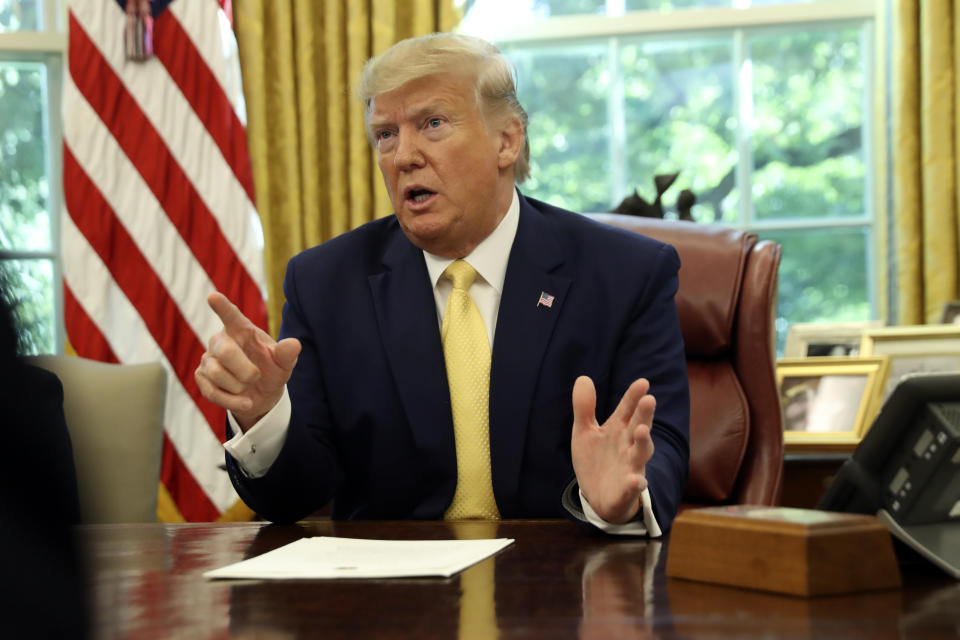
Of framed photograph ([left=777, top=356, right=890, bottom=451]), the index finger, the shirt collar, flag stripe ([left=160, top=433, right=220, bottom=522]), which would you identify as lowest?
flag stripe ([left=160, top=433, right=220, bottom=522])

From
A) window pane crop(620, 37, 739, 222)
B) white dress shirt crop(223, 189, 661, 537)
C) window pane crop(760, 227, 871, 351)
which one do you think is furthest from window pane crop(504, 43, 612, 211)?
white dress shirt crop(223, 189, 661, 537)

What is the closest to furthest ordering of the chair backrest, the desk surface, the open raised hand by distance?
the desk surface, the open raised hand, the chair backrest

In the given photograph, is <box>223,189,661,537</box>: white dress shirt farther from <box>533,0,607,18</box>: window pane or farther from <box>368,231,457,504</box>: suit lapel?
<box>533,0,607,18</box>: window pane

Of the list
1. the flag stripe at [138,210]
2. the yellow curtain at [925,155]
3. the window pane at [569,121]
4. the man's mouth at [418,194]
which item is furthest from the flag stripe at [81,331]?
the yellow curtain at [925,155]

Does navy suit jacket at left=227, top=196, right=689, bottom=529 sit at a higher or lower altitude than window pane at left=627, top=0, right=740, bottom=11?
lower

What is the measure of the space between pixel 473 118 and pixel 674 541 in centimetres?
119

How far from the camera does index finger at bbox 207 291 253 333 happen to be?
136cm

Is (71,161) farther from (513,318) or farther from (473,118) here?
(513,318)

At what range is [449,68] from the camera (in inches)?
77.8

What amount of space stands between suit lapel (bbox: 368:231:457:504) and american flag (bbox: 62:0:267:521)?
1614 mm

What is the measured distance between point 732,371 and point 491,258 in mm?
630

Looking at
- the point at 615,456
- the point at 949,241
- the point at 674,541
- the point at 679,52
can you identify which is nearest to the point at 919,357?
the point at 949,241

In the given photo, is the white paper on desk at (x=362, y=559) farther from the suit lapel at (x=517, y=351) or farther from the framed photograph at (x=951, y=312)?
the framed photograph at (x=951, y=312)

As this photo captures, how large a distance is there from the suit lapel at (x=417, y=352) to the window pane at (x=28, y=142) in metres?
2.61
